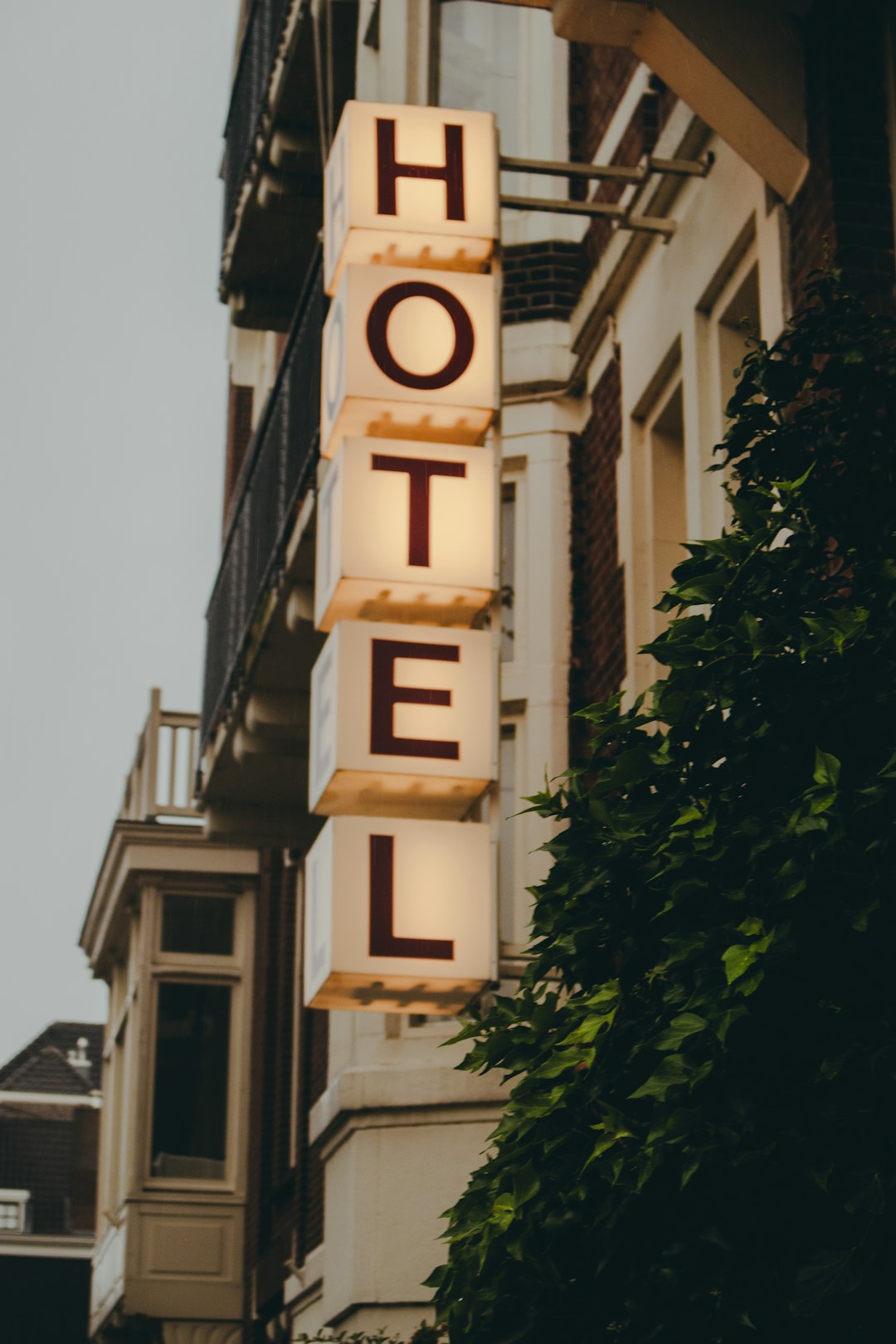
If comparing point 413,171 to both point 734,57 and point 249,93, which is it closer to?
point 734,57

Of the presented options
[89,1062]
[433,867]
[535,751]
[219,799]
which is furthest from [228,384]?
[89,1062]

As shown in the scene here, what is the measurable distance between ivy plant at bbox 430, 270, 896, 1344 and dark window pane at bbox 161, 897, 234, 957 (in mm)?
15521

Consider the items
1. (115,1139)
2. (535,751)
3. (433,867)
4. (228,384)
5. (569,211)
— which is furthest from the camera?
(228,384)

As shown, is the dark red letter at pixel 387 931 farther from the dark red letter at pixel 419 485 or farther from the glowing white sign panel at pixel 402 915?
the dark red letter at pixel 419 485

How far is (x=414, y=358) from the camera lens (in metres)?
10.2

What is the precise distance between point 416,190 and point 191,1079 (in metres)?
11.8

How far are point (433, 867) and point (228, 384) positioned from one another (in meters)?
15.1

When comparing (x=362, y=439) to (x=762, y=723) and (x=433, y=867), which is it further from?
(x=762, y=723)

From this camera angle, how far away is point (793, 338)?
6062 mm

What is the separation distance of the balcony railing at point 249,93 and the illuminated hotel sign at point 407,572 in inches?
211

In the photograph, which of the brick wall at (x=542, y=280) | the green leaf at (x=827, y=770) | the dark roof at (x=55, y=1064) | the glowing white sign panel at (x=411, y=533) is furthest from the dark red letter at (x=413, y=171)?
the dark roof at (x=55, y=1064)

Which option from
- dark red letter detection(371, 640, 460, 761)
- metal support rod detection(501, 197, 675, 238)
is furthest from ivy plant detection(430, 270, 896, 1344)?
metal support rod detection(501, 197, 675, 238)

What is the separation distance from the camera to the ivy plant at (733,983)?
4.25 m

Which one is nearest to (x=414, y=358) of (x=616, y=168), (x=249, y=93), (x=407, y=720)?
(x=616, y=168)
